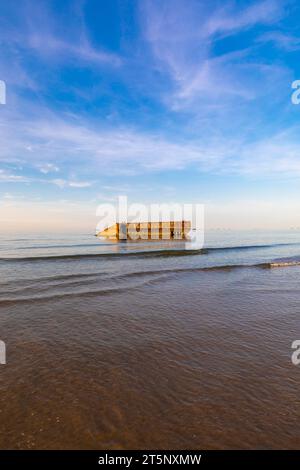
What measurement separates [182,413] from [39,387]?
231cm

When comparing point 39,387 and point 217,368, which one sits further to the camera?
point 217,368

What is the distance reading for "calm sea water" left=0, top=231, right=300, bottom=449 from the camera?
9.87ft

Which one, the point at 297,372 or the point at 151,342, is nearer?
the point at 297,372

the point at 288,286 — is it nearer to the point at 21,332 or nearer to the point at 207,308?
the point at 207,308

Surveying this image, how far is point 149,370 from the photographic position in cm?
449

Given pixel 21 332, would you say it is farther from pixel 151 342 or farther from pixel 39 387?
pixel 151 342

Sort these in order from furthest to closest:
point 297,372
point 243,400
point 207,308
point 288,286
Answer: point 288,286 → point 207,308 → point 297,372 → point 243,400

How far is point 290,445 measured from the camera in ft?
9.23

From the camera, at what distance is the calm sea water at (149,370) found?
3008 millimetres
